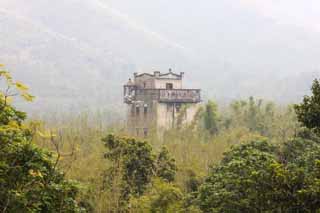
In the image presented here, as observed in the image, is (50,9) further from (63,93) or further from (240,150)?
(240,150)

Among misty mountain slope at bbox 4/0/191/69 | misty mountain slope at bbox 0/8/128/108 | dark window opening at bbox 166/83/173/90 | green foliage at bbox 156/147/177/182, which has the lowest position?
green foliage at bbox 156/147/177/182

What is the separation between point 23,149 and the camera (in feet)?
27.9

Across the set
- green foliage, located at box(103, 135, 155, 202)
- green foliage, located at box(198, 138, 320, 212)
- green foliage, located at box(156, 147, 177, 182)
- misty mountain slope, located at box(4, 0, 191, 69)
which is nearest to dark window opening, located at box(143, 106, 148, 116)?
green foliage, located at box(156, 147, 177, 182)

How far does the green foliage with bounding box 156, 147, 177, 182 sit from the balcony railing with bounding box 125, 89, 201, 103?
46.8 feet

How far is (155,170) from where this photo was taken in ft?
63.8

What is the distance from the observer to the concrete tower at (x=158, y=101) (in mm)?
34469

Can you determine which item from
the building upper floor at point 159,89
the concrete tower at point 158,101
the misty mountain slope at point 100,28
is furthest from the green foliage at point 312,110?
the misty mountain slope at point 100,28

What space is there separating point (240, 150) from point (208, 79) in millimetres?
136147

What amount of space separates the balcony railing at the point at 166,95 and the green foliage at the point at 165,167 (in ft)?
46.8

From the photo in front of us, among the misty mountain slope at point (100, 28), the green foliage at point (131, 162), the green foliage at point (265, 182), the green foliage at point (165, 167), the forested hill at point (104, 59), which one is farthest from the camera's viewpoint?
the misty mountain slope at point (100, 28)

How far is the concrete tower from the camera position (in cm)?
3447

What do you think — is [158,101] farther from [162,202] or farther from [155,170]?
[162,202]

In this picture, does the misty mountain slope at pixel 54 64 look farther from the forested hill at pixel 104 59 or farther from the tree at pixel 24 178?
the tree at pixel 24 178

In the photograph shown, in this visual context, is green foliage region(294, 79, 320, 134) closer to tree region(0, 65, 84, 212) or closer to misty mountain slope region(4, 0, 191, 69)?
tree region(0, 65, 84, 212)
